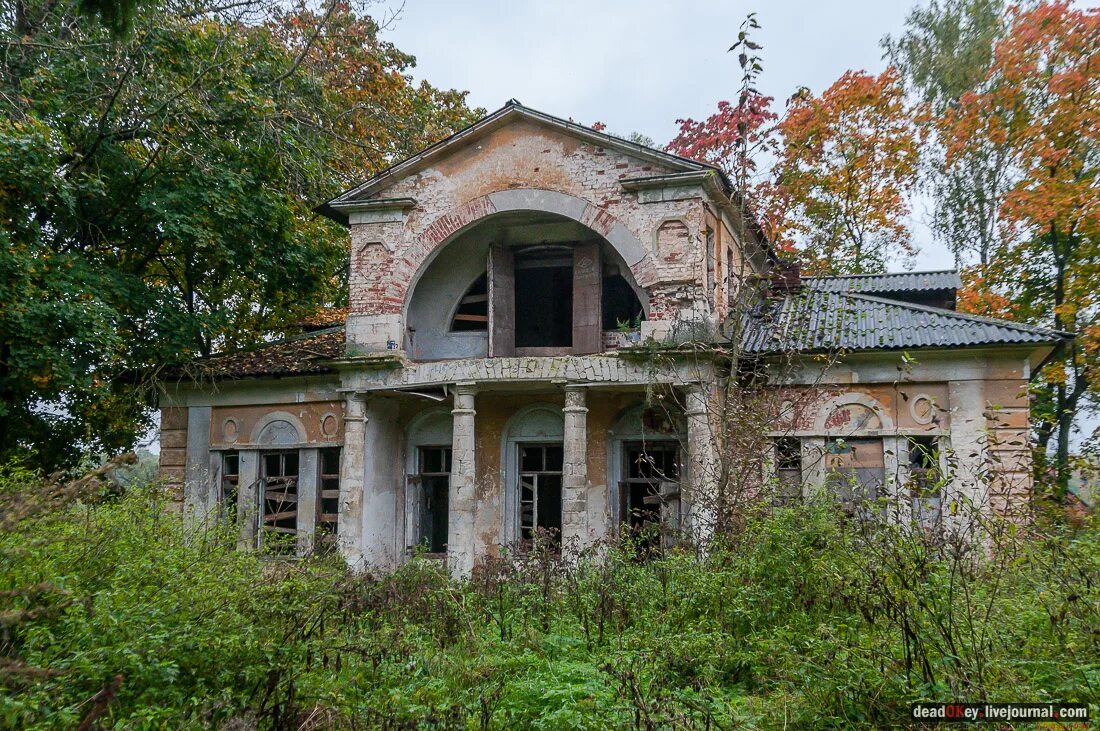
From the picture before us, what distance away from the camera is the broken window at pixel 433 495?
1582 cm

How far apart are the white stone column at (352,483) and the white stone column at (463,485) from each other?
148cm

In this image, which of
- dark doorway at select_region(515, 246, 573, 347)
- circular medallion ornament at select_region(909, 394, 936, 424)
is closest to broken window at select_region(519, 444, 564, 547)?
dark doorway at select_region(515, 246, 573, 347)

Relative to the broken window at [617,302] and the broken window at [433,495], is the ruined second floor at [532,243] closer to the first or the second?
the broken window at [617,302]

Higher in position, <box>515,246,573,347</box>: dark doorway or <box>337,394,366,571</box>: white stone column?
<box>515,246,573,347</box>: dark doorway

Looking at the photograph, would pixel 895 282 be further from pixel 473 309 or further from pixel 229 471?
pixel 229 471

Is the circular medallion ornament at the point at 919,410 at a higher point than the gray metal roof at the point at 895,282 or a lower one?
lower

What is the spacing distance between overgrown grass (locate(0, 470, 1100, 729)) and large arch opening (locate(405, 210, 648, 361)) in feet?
22.0

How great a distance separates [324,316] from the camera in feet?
69.9

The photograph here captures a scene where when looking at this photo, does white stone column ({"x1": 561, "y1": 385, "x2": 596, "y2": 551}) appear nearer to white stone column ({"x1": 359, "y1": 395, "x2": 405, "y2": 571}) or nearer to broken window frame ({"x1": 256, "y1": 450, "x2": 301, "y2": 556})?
white stone column ({"x1": 359, "y1": 395, "x2": 405, "y2": 571})

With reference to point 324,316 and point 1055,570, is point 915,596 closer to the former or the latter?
point 1055,570

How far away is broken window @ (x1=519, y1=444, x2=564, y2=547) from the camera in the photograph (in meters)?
15.1

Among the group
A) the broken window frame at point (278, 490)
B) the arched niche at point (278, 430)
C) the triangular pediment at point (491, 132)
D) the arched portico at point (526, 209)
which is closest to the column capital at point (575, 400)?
the arched portico at point (526, 209)

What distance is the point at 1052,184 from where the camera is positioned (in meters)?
19.9

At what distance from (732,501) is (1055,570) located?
4029 millimetres
